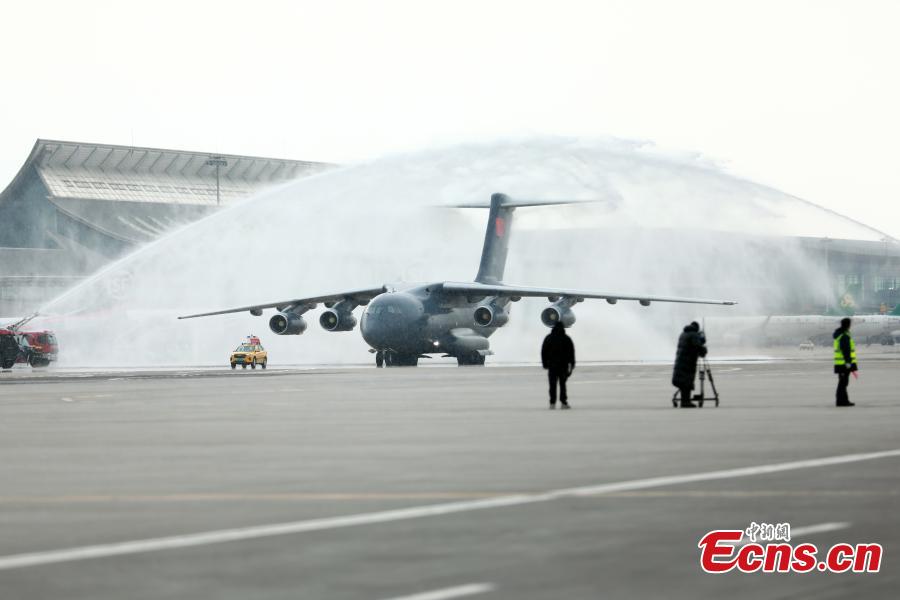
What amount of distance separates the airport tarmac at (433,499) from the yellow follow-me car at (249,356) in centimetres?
4070

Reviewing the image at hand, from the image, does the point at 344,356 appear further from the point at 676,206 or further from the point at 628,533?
the point at 628,533

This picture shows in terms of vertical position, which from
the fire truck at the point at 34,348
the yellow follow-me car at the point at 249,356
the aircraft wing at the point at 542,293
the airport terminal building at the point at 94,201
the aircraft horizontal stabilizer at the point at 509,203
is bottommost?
the yellow follow-me car at the point at 249,356

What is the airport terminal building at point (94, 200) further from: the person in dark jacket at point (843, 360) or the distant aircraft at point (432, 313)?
the person in dark jacket at point (843, 360)

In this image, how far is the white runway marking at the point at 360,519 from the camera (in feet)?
35.9

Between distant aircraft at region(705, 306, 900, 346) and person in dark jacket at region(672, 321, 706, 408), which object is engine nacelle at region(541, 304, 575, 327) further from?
distant aircraft at region(705, 306, 900, 346)

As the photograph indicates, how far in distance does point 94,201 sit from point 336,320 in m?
94.2

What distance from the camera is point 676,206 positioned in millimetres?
66688

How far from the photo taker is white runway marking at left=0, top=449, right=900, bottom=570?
10.9 metres

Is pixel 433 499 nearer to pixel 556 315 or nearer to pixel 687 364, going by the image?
pixel 687 364

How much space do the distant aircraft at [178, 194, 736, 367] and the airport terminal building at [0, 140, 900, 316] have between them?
147 ft

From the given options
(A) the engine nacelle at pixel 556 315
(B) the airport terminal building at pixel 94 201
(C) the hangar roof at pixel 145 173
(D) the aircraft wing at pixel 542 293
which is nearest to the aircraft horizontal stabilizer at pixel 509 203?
(D) the aircraft wing at pixel 542 293

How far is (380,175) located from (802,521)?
52.8 meters

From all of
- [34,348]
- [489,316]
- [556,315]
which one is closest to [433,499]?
[556,315]

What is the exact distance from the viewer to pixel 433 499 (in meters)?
14.4
